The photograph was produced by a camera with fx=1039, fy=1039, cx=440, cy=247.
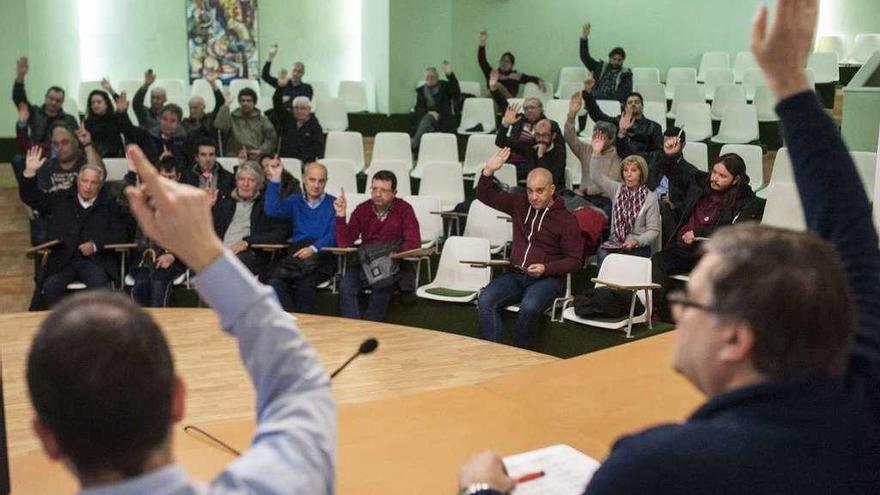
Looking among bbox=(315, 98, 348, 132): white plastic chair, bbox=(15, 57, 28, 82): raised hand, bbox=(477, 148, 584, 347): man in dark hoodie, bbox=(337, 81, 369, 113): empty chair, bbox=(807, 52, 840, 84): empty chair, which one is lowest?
bbox=(477, 148, 584, 347): man in dark hoodie

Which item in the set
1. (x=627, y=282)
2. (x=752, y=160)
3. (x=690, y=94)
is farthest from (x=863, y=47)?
(x=627, y=282)

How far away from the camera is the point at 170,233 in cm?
124

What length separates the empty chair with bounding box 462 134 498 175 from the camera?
9375 millimetres

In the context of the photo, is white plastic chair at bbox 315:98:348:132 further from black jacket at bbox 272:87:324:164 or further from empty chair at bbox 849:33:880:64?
empty chair at bbox 849:33:880:64

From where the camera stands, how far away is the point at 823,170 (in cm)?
154

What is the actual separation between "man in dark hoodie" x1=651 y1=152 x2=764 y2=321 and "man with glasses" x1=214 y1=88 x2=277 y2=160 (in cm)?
441

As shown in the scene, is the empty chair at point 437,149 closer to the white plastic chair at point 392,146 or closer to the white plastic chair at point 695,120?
the white plastic chair at point 392,146

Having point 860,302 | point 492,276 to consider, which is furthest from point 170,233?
point 492,276

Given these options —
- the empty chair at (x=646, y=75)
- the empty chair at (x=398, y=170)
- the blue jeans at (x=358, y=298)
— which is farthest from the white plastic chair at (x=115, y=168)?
the empty chair at (x=646, y=75)

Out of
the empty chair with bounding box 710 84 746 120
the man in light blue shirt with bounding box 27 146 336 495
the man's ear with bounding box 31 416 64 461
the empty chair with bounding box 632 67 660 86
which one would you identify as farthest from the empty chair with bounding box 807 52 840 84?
A: the man's ear with bounding box 31 416 64 461

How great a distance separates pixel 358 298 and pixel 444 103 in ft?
15.9

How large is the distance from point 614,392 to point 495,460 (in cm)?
118

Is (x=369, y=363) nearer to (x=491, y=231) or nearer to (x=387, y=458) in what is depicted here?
(x=491, y=231)

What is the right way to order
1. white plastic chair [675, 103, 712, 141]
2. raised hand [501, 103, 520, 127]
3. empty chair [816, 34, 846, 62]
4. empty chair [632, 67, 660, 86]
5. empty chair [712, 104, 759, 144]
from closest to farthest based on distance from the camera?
1. raised hand [501, 103, 520, 127]
2. empty chair [712, 104, 759, 144]
3. white plastic chair [675, 103, 712, 141]
4. empty chair [632, 67, 660, 86]
5. empty chair [816, 34, 846, 62]
